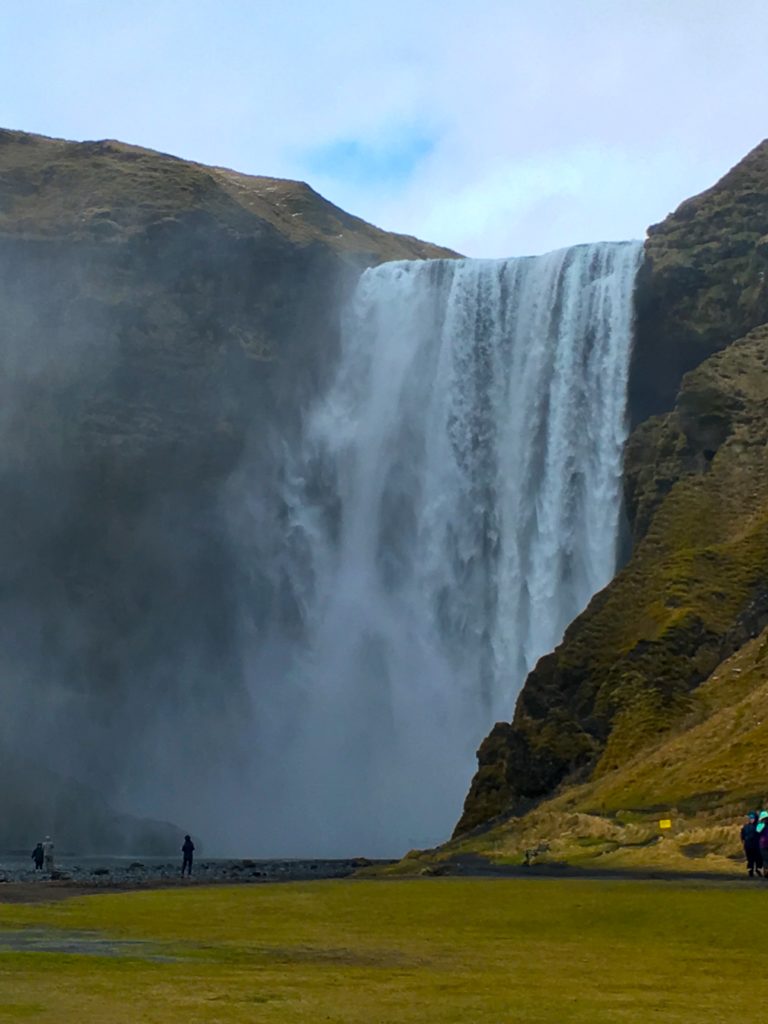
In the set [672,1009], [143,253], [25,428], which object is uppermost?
[143,253]

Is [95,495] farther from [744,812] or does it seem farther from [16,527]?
[744,812]

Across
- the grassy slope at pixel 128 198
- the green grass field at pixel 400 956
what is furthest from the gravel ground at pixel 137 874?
the grassy slope at pixel 128 198

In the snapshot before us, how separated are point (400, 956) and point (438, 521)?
70.0 m

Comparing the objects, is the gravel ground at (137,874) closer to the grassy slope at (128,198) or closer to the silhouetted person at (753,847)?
the silhouetted person at (753,847)

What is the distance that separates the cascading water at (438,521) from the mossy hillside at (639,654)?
13948 mm

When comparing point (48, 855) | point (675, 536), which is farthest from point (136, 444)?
point (48, 855)

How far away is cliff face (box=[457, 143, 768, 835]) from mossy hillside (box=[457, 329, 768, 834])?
0.18 feet

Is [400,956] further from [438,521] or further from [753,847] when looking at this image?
[438,521]

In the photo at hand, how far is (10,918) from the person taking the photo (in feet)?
82.2

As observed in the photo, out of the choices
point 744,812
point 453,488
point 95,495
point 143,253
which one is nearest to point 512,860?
point 744,812

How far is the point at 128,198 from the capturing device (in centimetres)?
10169

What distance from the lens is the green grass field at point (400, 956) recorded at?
1402 centimetres

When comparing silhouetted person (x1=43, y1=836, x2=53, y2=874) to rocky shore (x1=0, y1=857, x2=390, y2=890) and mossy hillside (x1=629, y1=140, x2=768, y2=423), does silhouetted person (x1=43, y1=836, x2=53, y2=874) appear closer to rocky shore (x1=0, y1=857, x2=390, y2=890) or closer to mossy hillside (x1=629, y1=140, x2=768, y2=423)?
rocky shore (x1=0, y1=857, x2=390, y2=890)

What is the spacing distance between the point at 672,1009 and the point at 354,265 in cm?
8922
